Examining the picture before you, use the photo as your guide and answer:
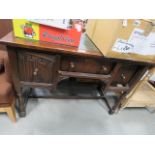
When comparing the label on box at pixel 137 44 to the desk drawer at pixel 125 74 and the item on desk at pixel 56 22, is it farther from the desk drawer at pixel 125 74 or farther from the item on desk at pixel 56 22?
the item on desk at pixel 56 22

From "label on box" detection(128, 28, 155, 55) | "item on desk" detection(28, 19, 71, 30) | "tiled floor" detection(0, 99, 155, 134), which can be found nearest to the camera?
"item on desk" detection(28, 19, 71, 30)

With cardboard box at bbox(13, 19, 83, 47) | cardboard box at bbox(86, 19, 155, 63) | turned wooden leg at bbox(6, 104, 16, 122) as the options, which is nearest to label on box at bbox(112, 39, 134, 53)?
cardboard box at bbox(86, 19, 155, 63)

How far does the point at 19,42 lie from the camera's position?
3.28ft

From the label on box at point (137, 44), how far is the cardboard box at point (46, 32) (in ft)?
1.07

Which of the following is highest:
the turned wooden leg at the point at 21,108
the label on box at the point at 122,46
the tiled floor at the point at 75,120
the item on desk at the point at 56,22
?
the item on desk at the point at 56,22

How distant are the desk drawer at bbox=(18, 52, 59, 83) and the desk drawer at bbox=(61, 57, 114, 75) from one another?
0.32 feet

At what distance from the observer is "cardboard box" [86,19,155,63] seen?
39.9 inches

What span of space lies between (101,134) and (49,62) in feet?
3.20

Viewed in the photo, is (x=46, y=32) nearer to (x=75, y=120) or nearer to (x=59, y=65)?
(x=59, y=65)

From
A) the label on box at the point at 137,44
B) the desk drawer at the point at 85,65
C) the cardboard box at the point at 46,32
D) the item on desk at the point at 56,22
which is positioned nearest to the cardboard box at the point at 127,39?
the label on box at the point at 137,44

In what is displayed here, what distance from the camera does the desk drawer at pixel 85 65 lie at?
3.96ft

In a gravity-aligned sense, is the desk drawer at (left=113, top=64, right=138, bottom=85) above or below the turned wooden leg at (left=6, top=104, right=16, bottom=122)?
above

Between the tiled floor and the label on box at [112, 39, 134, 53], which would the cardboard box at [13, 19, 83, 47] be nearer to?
the label on box at [112, 39, 134, 53]
